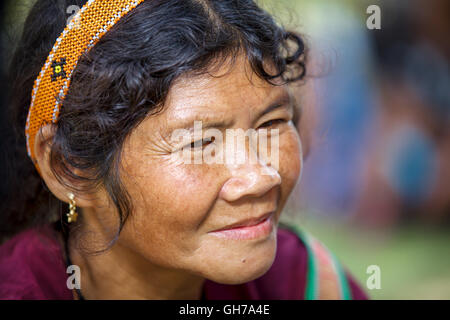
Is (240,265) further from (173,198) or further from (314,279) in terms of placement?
(314,279)

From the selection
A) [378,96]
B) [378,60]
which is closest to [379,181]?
[378,96]

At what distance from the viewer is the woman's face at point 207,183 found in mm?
1548

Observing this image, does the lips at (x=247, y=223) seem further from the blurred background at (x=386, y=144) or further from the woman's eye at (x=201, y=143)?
the blurred background at (x=386, y=144)

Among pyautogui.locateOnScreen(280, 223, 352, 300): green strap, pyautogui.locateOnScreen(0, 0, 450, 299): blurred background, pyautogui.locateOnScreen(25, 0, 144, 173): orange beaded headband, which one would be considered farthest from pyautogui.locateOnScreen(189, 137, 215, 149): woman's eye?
pyautogui.locateOnScreen(0, 0, 450, 299): blurred background

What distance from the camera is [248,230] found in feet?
5.54

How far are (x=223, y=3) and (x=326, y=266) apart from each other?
1.27m

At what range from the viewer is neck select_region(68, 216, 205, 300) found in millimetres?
1958

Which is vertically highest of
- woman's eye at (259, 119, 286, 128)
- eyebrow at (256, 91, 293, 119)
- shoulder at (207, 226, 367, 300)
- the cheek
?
eyebrow at (256, 91, 293, 119)

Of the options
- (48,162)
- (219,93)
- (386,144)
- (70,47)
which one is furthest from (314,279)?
(386,144)

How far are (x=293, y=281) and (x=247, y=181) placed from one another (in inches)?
35.9

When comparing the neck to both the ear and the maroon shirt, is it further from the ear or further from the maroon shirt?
the ear

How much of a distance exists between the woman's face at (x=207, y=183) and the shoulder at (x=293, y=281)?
0.58 m

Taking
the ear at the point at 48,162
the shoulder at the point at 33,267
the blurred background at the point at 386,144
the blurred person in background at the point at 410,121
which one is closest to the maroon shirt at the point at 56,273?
the shoulder at the point at 33,267

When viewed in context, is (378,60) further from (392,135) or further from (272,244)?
(272,244)
